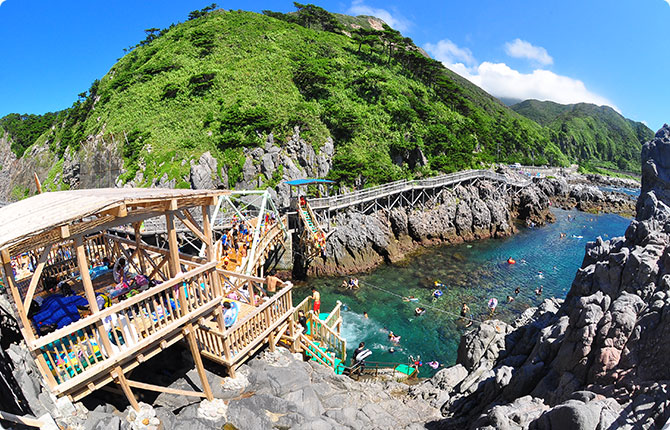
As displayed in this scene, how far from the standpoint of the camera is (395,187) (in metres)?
35.4

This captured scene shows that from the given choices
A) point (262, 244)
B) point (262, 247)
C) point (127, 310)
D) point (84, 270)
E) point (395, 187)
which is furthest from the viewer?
point (395, 187)

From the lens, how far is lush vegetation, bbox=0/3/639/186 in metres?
36.6

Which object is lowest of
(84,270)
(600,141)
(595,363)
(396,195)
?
→ (595,363)

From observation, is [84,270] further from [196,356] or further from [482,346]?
[482,346]

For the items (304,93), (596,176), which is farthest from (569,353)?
(596,176)

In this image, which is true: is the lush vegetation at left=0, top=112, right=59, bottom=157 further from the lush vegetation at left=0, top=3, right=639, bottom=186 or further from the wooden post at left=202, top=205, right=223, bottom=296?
the wooden post at left=202, top=205, right=223, bottom=296

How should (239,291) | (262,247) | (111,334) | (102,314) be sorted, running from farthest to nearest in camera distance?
1. (262,247)
2. (239,291)
3. (111,334)
4. (102,314)

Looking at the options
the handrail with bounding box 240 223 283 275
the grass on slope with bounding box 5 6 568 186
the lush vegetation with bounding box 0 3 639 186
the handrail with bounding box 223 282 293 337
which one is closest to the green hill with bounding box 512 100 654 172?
the lush vegetation with bounding box 0 3 639 186

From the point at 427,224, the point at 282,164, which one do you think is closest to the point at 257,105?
the point at 282,164

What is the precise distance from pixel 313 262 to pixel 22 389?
2182cm

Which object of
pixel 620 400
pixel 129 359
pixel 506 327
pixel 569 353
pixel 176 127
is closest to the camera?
pixel 620 400

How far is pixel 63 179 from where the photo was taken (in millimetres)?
39156

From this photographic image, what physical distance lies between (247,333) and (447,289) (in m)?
19.2

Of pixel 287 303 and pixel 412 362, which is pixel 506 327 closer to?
pixel 412 362
